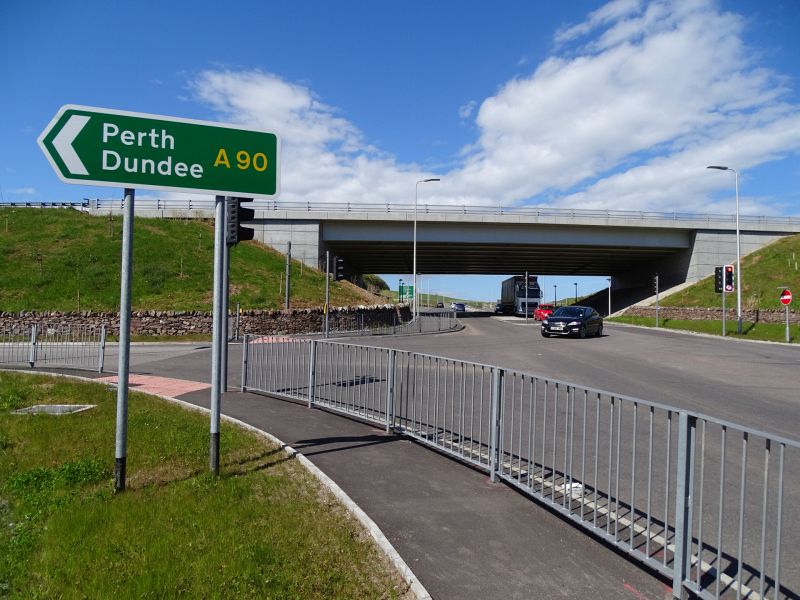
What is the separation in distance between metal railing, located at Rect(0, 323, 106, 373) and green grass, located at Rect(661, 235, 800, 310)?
36599 millimetres

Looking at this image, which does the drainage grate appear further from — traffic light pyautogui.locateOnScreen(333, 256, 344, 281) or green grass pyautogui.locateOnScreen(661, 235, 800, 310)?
green grass pyautogui.locateOnScreen(661, 235, 800, 310)

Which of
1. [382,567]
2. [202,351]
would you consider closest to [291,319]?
[202,351]

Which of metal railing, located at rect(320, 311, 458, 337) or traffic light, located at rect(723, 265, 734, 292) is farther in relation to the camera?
metal railing, located at rect(320, 311, 458, 337)

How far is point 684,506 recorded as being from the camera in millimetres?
3131

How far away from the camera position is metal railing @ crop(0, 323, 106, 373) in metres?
13.5

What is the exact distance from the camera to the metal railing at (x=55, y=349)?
1348cm

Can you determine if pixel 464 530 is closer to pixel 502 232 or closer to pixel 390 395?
pixel 390 395

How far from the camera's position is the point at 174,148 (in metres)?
4.71

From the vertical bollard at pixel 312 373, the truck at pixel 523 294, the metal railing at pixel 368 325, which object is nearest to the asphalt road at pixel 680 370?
the vertical bollard at pixel 312 373

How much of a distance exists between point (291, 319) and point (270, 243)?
16.0m

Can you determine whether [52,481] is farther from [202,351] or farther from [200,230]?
[200,230]

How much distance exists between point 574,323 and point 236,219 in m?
20.0

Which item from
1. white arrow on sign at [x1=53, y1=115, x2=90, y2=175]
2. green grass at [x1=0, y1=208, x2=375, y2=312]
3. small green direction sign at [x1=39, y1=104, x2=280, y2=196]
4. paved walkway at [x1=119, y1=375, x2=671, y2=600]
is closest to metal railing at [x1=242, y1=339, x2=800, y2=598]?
paved walkway at [x1=119, y1=375, x2=671, y2=600]

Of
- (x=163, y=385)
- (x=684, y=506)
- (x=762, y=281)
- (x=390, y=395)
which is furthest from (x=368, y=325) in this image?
(x=762, y=281)
